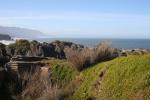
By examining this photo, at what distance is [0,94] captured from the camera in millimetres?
23422

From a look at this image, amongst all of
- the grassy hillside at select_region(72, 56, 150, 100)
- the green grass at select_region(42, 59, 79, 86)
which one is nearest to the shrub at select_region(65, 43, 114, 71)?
the green grass at select_region(42, 59, 79, 86)

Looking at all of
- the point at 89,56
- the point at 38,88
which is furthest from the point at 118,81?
the point at 38,88

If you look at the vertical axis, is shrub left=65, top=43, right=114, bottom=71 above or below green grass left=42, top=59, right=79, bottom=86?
above

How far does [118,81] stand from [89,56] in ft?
13.4

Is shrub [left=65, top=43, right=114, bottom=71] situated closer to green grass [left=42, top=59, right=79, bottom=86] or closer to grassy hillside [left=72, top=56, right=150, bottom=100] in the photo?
green grass [left=42, top=59, right=79, bottom=86]

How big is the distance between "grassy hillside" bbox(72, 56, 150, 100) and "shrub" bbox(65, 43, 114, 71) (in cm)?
83

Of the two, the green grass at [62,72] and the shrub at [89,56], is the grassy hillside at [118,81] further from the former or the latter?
the green grass at [62,72]

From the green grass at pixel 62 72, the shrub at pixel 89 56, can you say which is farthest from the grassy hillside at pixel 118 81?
the green grass at pixel 62 72

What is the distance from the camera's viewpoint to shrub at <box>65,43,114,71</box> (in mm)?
20703

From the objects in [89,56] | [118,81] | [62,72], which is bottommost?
[62,72]

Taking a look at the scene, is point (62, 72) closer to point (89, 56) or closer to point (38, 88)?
point (38, 88)

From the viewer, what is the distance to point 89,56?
67.9 feet

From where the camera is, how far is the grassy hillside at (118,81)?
50.9 ft

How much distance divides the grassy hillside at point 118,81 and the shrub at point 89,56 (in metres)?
0.83
